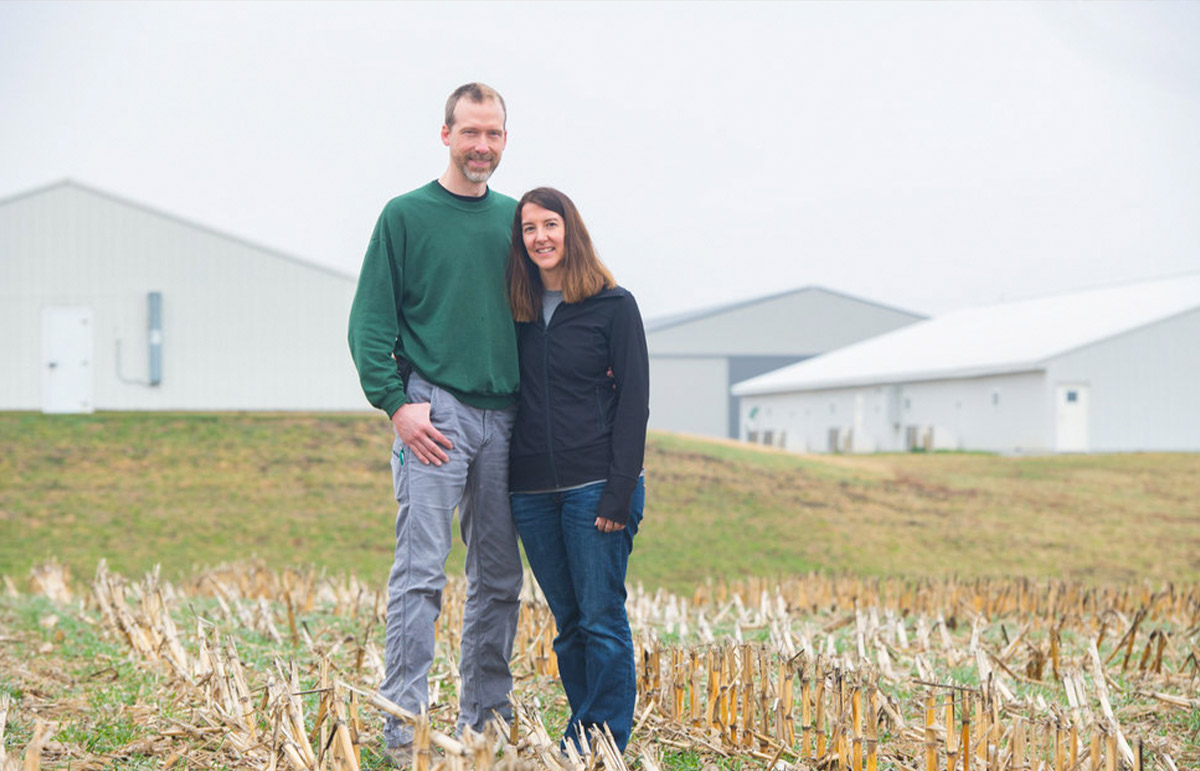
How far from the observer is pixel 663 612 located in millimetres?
7469

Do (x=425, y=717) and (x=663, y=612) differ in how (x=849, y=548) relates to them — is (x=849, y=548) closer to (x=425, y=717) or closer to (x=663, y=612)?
(x=663, y=612)

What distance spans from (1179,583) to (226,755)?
11.5 m

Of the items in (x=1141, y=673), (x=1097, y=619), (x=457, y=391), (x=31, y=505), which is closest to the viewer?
(x=457, y=391)

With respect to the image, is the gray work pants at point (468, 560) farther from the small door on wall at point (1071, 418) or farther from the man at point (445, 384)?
the small door on wall at point (1071, 418)

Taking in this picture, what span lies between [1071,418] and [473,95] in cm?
2063

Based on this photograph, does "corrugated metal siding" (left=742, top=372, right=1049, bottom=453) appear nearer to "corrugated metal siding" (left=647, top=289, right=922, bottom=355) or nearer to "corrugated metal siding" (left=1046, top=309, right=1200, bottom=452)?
"corrugated metal siding" (left=1046, top=309, right=1200, bottom=452)

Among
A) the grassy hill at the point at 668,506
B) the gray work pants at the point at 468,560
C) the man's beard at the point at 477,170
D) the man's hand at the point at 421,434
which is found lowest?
the grassy hill at the point at 668,506

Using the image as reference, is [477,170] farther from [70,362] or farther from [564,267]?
[70,362]

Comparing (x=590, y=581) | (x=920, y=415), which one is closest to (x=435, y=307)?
(x=590, y=581)

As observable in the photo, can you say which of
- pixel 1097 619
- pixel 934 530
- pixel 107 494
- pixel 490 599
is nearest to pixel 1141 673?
pixel 1097 619

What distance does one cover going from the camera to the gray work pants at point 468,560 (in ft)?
12.0

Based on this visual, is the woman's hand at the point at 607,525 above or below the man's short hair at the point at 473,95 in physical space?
below

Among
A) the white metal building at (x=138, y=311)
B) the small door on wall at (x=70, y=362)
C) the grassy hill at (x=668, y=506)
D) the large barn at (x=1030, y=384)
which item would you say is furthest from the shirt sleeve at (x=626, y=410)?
the small door on wall at (x=70, y=362)

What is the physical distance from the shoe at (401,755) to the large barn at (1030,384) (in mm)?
20376
